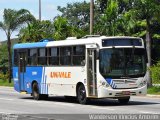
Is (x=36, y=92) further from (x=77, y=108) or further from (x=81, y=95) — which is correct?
(x=77, y=108)

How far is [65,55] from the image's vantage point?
82.1ft

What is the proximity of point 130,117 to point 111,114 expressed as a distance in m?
1.40

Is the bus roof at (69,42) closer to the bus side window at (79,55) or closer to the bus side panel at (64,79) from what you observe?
the bus side window at (79,55)

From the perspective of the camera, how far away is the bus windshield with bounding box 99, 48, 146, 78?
22.5 m

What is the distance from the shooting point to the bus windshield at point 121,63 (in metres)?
22.5

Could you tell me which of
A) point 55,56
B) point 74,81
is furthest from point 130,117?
point 55,56

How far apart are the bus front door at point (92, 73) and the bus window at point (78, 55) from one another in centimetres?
50

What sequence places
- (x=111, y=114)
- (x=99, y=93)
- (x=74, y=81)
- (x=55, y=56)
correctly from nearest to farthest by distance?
(x=111, y=114)
(x=99, y=93)
(x=74, y=81)
(x=55, y=56)

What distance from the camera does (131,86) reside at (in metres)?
22.7

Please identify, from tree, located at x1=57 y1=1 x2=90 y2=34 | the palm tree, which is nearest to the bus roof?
the palm tree

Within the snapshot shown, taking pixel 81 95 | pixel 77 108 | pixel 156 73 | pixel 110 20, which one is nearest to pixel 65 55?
pixel 81 95

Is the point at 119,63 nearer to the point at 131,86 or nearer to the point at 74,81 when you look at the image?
the point at 131,86

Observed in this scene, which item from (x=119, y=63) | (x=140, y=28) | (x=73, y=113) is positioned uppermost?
(x=140, y=28)

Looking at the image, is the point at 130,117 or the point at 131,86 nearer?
the point at 130,117
